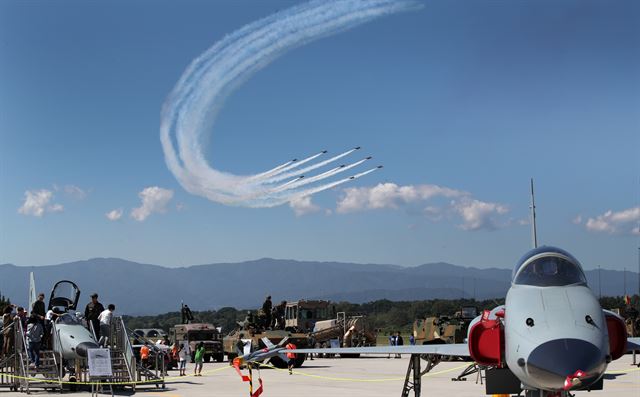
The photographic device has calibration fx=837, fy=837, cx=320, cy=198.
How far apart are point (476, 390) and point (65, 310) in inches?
470

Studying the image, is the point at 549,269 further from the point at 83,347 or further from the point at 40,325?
the point at 40,325

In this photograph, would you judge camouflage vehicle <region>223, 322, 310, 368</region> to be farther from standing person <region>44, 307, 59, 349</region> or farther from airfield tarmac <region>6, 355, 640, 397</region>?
standing person <region>44, 307, 59, 349</region>

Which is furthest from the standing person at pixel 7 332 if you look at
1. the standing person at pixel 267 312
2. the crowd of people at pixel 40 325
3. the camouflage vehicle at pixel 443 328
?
the camouflage vehicle at pixel 443 328

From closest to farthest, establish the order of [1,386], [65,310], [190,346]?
[1,386] → [65,310] → [190,346]

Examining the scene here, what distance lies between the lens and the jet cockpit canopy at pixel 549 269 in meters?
11.2

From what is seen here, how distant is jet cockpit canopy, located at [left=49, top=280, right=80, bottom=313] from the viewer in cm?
2438

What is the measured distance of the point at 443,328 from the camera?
3638 cm

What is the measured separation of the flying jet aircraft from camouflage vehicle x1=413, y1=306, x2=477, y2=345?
2204 centimetres

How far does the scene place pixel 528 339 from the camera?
34.1ft

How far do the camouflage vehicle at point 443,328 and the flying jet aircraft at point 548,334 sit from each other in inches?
868

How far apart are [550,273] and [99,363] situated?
1211 centimetres

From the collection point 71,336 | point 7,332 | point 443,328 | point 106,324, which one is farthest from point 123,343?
point 443,328

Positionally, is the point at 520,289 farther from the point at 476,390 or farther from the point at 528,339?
the point at 476,390

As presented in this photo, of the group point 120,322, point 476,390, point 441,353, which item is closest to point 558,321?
point 441,353
